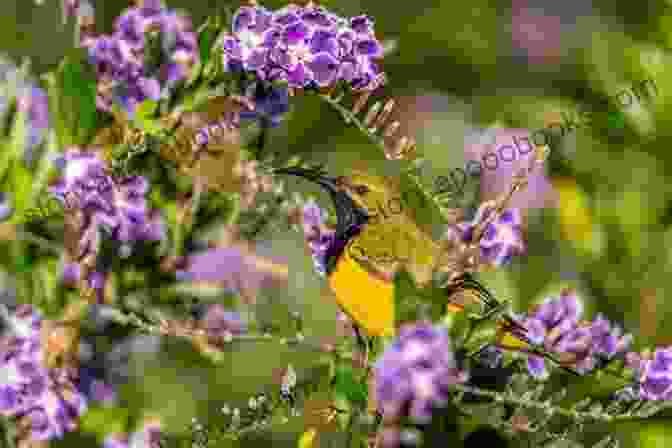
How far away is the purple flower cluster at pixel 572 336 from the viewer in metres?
1.11

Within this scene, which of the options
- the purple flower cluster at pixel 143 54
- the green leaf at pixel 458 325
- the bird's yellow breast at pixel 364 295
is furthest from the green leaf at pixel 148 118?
Result: the green leaf at pixel 458 325

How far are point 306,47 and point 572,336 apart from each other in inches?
16.8

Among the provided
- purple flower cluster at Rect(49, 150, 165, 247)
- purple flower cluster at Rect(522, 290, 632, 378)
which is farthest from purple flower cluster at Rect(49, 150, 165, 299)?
purple flower cluster at Rect(522, 290, 632, 378)

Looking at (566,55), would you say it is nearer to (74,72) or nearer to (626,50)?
(626,50)

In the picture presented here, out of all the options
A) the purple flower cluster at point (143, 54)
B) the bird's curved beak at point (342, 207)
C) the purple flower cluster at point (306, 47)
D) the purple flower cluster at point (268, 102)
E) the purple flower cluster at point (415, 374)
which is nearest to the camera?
the purple flower cluster at point (415, 374)

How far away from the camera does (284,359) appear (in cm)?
284

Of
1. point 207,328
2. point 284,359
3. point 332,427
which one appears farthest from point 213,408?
point 332,427

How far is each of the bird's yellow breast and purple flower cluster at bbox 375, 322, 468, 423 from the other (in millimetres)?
117

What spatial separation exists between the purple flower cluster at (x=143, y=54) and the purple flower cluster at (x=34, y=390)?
35 cm

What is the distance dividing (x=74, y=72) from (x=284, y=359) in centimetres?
150

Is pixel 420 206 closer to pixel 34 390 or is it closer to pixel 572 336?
pixel 572 336

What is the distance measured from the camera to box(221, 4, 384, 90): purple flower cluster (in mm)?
1134

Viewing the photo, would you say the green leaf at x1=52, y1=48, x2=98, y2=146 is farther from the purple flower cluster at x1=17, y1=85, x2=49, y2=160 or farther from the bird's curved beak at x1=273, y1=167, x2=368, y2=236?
the bird's curved beak at x1=273, y1=167, x2=368, y2=236

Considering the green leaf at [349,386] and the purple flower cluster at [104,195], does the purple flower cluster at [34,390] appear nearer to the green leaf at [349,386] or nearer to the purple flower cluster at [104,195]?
the purple flower cluster at [104,195]
